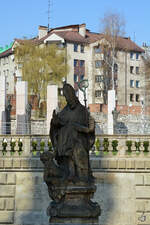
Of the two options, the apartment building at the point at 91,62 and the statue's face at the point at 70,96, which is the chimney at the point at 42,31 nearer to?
the apartment building at the point at 91,62

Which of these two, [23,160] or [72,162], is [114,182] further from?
[72,162]

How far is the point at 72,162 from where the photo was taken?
1149 cm

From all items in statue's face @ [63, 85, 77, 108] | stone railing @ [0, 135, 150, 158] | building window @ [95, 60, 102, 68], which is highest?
building window @ [95, 60, 102, 68]

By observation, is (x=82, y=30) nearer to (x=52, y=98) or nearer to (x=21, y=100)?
(x=21, y=100)

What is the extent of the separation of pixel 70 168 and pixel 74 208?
2.65 feet

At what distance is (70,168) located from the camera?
1148cm

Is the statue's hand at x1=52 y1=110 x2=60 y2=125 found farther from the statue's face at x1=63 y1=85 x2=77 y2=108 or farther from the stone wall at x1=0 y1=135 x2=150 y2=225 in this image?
the stone wall at x1=0 y1=135 x2=150 y2=225

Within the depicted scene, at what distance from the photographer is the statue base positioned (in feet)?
37.4

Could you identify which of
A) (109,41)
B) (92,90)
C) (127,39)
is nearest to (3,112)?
(109,41)

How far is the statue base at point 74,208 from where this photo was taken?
11391 millimetres

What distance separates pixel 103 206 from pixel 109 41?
40.4 m

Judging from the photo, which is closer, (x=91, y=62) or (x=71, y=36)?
(x=91, y=62)

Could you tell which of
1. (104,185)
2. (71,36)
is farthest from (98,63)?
(104,185)

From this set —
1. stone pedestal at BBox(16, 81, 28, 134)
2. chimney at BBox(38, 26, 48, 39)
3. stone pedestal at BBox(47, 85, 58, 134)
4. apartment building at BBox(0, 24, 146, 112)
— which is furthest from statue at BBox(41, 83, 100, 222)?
chimney at BBox(38, 26, 48, 39)
